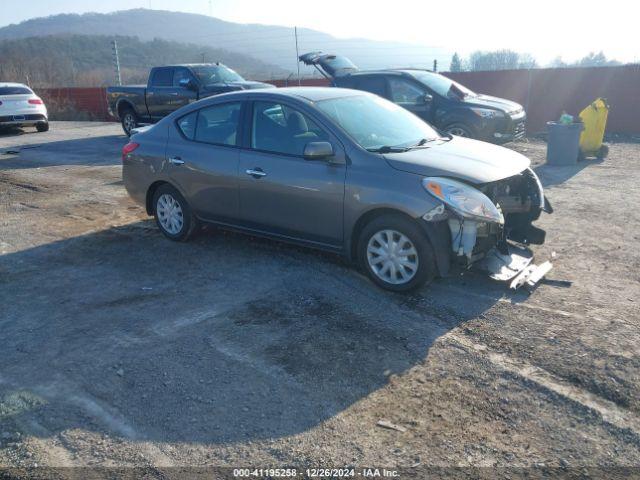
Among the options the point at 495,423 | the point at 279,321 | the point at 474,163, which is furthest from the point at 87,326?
the point at 474,163

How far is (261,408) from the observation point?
349cm

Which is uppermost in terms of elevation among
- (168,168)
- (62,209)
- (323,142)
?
(323,142)

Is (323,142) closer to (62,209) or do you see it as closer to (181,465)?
(181,465)

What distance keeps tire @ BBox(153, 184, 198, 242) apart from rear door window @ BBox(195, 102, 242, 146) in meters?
0.77

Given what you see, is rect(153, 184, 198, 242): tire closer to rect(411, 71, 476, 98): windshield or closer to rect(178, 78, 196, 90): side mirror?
rect(411, 71, 476, 98): windshield

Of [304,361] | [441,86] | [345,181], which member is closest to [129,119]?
[441,86]

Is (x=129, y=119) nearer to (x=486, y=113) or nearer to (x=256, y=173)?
(x=486, y=113)

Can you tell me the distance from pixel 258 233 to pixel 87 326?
1.95 metres

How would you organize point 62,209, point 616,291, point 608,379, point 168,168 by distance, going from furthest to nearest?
point 62,209
point 168,168
point 616,291
point 608,379

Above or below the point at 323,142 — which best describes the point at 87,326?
below

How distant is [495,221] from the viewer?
473 centimetres

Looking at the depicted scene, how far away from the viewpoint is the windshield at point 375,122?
17.7 feet

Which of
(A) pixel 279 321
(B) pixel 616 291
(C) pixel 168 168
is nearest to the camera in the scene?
(A) pixel 279 321

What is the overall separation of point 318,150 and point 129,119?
43.0 ft
